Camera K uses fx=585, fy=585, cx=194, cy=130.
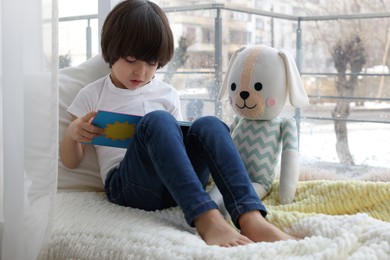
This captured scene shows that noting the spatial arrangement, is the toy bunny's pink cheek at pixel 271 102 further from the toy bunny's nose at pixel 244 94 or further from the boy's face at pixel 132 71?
the boy's face at pixel 132 71

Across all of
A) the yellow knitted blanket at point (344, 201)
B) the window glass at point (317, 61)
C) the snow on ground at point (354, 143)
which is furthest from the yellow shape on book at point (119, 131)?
the snow on ground at point (354, 143)

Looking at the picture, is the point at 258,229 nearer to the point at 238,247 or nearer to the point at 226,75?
the point at 238,247

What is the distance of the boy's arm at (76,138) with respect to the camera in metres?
1.27

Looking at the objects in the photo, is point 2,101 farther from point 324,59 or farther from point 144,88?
point 324,59

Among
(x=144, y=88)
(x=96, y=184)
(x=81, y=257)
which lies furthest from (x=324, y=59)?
(x=81, y=257)

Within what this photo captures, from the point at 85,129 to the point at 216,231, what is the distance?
385 mm

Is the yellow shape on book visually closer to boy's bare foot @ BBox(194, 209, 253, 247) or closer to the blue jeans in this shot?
the blue jeans

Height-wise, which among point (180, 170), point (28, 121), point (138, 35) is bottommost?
point (180, 170)

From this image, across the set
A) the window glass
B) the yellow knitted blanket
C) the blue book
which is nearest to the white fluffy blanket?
the yellow knitted blanket

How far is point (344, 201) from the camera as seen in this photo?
4.13 feet

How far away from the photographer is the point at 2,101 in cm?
109

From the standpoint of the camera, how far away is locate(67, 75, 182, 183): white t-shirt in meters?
1.41

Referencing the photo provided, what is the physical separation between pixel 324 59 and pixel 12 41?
1505 mm

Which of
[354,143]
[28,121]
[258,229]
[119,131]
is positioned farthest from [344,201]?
[354,143]
